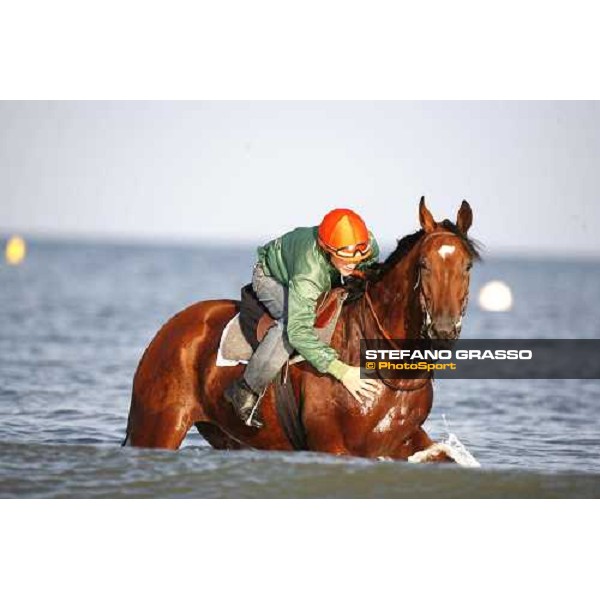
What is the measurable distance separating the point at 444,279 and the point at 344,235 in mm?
554

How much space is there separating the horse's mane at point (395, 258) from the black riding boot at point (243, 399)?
72cm

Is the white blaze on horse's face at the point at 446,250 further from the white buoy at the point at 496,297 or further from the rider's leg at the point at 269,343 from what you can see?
the white buoy at the point at 496,297

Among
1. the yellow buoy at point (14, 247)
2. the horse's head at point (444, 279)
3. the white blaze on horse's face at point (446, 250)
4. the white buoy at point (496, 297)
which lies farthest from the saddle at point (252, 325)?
the white buoy at point (496, 297)

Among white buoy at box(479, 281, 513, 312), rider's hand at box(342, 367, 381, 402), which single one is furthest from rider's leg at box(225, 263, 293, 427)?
white buoy at box(479, 281, 513, 312)

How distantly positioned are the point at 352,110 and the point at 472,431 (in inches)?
108

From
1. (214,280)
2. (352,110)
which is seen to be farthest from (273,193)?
(214,280)

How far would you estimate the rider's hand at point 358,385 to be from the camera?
6996 millimetres

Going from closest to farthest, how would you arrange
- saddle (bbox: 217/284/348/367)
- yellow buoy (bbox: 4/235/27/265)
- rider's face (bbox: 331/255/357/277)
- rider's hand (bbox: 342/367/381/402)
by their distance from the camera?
1. rider's face (bbox: 331/255/357/277)
2. rider's hand (bbox: 342/367/381/402)
3. saddle (bbox: 217/284/348/367)
4. yellow buoy (bbox: 4/235/27/265)

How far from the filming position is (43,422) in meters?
9.39

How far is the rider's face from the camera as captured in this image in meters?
6.89

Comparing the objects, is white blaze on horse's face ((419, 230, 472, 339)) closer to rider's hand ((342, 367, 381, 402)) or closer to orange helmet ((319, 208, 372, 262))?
orange helmet ((319, 208, 372, 262))

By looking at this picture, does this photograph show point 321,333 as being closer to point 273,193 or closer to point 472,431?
point 472,431

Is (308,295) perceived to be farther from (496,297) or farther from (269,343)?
(496,297)

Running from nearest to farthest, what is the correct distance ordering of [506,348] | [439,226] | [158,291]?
[439,226] < [506,348] < [158,291]
